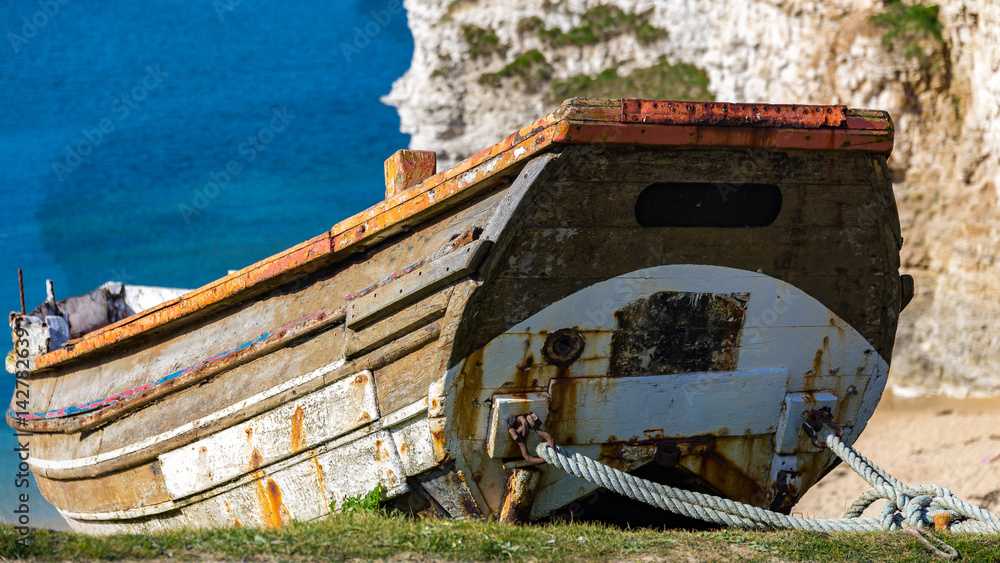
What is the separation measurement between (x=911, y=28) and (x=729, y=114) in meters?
9.33

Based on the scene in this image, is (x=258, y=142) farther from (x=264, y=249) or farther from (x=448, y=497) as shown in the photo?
(x=448, y=497)

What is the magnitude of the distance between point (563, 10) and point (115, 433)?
15.9 m

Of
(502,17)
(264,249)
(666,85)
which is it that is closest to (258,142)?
(264,249)

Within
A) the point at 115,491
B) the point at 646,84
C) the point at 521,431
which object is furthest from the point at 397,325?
the point at 646,84

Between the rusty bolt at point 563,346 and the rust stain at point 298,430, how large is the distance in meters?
1.20

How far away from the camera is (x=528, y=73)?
1830 centimetres

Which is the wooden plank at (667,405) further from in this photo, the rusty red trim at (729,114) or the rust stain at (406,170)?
the rust stain at (406,170)

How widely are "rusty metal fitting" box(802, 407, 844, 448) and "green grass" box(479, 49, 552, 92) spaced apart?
1514 centimetres

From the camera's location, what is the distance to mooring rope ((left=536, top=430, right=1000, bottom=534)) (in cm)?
346

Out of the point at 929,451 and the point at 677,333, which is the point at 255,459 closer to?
the point at 677,333

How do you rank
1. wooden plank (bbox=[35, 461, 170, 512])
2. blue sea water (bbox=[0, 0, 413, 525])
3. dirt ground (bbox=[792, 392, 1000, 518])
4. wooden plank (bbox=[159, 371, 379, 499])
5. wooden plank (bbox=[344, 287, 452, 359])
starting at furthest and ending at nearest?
blue sea water (bbox=[0, 0, 413, 525]) → dirt ground (bbox=[792, 392, 1000, 518]) → wooden plank (bbox=[35, 461, 170, 512]) → wooden plank (bbox=[159, 371, 379, 499]) → wooden plank (bbox=[344, 287, 452, 359])

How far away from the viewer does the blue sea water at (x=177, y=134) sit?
20.2 m

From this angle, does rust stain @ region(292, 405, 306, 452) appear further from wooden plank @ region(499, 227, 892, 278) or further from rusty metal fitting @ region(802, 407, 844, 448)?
rusty metal fitting @ region(802, 407, 844, 448)

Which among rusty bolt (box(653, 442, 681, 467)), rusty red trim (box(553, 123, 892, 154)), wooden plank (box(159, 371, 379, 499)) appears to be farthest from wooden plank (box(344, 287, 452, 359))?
rusty bolt (box(653, 442, 681, 467))
